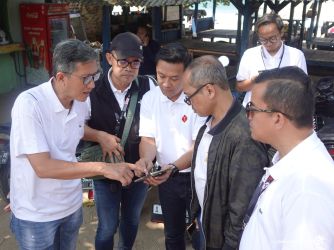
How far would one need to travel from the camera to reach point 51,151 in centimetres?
183

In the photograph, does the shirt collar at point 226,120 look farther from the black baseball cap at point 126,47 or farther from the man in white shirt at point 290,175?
the black baseball cap at point 126,47

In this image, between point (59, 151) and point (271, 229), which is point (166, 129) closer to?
point (59, 151)

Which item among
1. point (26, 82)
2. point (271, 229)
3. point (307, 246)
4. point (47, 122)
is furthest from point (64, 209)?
point (26, 82)

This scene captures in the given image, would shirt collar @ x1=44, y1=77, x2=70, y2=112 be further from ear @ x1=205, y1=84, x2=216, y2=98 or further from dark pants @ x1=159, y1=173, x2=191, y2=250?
dark pants @ x1=159, y1=173, x2=191, y2=250

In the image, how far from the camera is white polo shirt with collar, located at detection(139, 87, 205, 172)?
2215mm

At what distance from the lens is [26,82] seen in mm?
7027

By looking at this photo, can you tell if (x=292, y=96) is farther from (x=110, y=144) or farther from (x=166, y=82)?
(x=110, y=144)

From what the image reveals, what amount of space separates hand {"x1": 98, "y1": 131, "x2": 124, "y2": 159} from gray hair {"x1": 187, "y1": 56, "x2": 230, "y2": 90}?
2.43 ft

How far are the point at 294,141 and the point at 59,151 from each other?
117 cm

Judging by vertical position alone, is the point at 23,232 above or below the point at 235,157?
below

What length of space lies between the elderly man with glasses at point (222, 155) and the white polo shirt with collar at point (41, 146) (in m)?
0.68

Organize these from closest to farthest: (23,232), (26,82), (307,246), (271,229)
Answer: (307,246)
(271,229)
(23,232)
(26,82)

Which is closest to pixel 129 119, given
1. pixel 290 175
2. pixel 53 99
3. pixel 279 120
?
pixel 53 99

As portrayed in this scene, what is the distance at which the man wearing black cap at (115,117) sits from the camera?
2246mm
